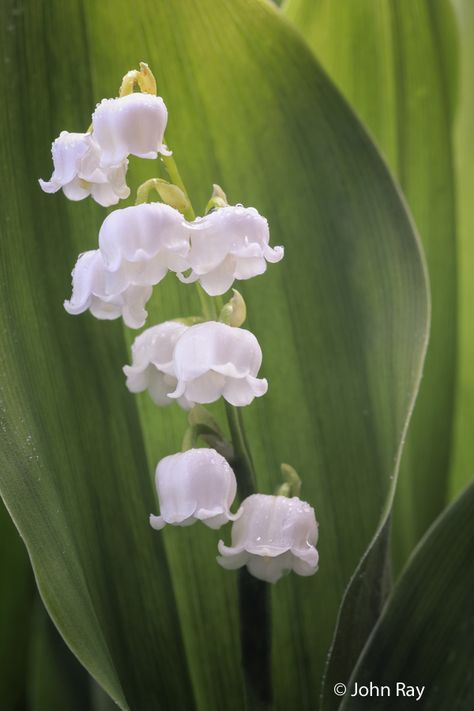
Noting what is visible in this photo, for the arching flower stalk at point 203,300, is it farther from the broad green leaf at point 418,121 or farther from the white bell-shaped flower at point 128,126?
the broad green leaf at point 418,121

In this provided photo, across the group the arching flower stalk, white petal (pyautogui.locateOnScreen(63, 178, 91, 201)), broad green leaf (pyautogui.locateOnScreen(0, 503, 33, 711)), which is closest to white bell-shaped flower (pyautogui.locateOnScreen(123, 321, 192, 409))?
the arching flower stalk

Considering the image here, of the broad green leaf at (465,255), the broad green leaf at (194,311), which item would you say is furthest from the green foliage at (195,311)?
the broad green leaf at (465,255)

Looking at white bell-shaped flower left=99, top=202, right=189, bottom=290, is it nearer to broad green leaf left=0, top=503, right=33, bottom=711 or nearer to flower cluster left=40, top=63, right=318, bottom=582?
flower cluster left=40, top=63, right=318, bottom=582

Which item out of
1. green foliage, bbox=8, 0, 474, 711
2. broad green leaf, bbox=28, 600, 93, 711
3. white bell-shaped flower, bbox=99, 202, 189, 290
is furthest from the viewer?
broad green leaf, bbox=28, 600, 93, 711

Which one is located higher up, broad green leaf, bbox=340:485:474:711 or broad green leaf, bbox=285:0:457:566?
broad green leaf, bbox=285:0:457:566

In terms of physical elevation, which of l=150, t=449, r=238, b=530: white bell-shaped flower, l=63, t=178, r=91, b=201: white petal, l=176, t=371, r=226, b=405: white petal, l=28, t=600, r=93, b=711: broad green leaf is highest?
l=63, t=178, r=91, b=201: white petal

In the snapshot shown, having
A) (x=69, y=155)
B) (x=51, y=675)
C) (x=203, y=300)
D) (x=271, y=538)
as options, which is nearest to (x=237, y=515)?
(x=271, y=538)

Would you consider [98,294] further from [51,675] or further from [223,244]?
[51,675]
